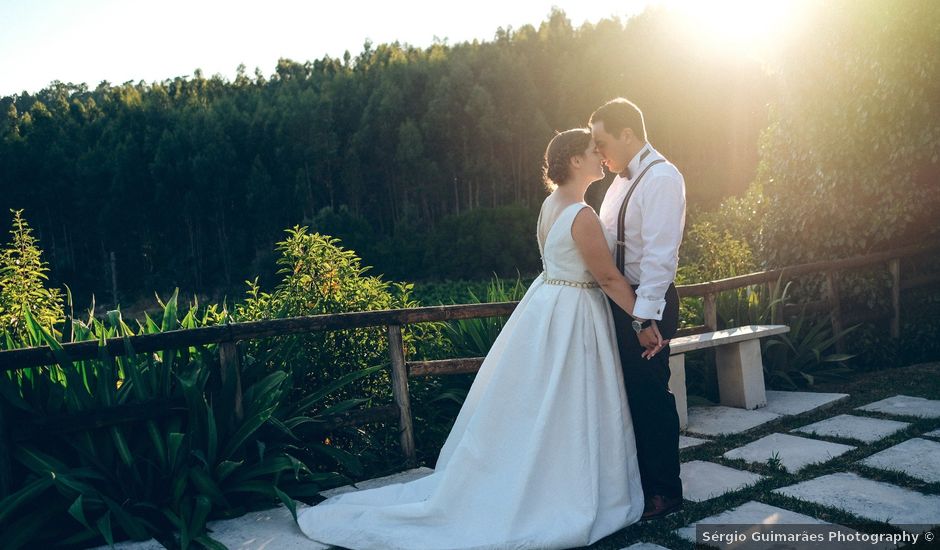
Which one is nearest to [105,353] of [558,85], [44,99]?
[558,85]

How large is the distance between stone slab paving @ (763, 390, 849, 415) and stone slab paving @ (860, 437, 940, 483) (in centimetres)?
102

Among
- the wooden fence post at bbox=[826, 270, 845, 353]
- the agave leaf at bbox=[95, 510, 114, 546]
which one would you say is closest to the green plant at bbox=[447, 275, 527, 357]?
the agave leaf at bbox=[95, 510, 114, 546]

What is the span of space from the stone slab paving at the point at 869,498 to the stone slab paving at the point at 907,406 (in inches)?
58.5

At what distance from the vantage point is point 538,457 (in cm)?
320

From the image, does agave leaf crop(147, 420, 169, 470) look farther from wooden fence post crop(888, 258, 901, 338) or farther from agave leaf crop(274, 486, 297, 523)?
wooden fence post crop(888, 258, 901, 338)

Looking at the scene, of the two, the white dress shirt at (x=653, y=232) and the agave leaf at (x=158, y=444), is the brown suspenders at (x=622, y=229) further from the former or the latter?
the agave leaf at (x=158, y=444)

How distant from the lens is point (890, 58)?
20.5ft

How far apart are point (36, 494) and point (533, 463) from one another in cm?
207

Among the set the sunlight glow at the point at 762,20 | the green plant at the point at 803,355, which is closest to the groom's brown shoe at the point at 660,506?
the green plant at the point at 803,355

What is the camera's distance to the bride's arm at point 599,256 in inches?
127

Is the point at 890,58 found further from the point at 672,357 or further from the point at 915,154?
the point at 672,357

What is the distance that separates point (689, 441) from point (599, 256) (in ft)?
6.11

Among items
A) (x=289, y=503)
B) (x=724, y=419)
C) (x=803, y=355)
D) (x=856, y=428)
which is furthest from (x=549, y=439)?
(x=803, y=355)

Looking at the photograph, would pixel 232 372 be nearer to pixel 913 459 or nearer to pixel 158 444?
pixel 158 444
